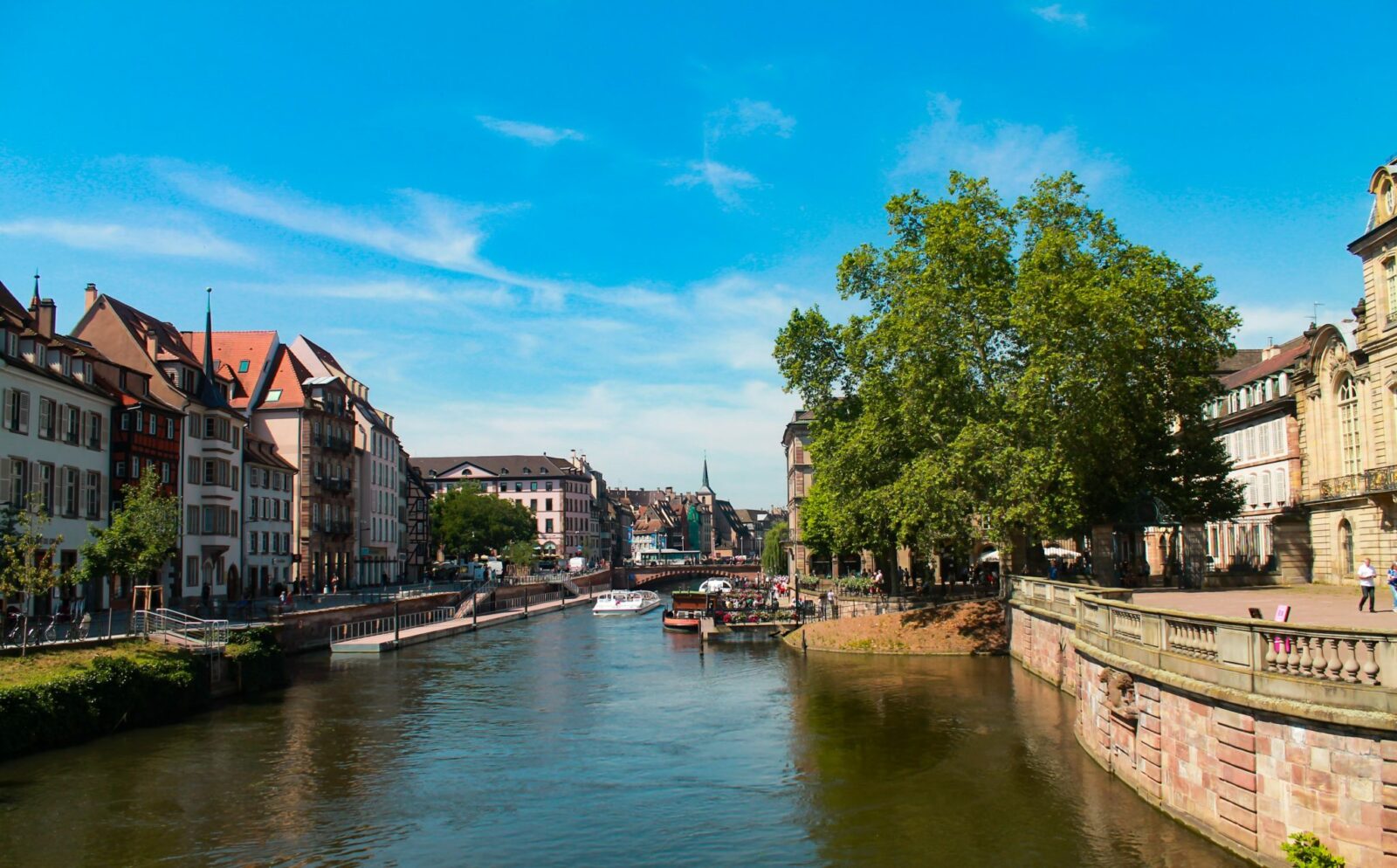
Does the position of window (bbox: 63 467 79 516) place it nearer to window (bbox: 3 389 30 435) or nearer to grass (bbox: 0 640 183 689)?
window (bbox: 3 389 30 435)

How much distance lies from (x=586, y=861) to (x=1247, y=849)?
34.2ft

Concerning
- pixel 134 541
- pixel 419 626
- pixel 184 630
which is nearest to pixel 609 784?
pixel 184 630

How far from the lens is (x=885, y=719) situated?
105 feet

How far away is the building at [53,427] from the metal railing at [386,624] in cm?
1273

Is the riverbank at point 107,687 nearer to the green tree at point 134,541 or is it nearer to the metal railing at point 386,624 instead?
the green tree at point 134,541

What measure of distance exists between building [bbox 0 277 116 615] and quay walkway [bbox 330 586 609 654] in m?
12.1

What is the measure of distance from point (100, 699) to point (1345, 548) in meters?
43.0

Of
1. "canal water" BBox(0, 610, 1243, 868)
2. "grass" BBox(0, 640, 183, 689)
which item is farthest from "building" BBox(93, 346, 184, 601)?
"canal water" BBox(0, 610, 1243, 868)

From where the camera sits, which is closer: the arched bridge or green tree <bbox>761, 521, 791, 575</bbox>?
green tree <bbox>761, 521, 791, 575</bbox>

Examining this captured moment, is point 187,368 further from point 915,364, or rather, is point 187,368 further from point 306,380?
point 915,364

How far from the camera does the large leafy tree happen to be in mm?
41000

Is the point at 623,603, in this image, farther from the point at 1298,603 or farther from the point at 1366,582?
the point at 1366,582

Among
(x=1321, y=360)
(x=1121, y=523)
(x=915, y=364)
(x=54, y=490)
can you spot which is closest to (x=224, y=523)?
(x=54, y=490)

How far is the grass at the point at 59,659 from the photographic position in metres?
29.0
